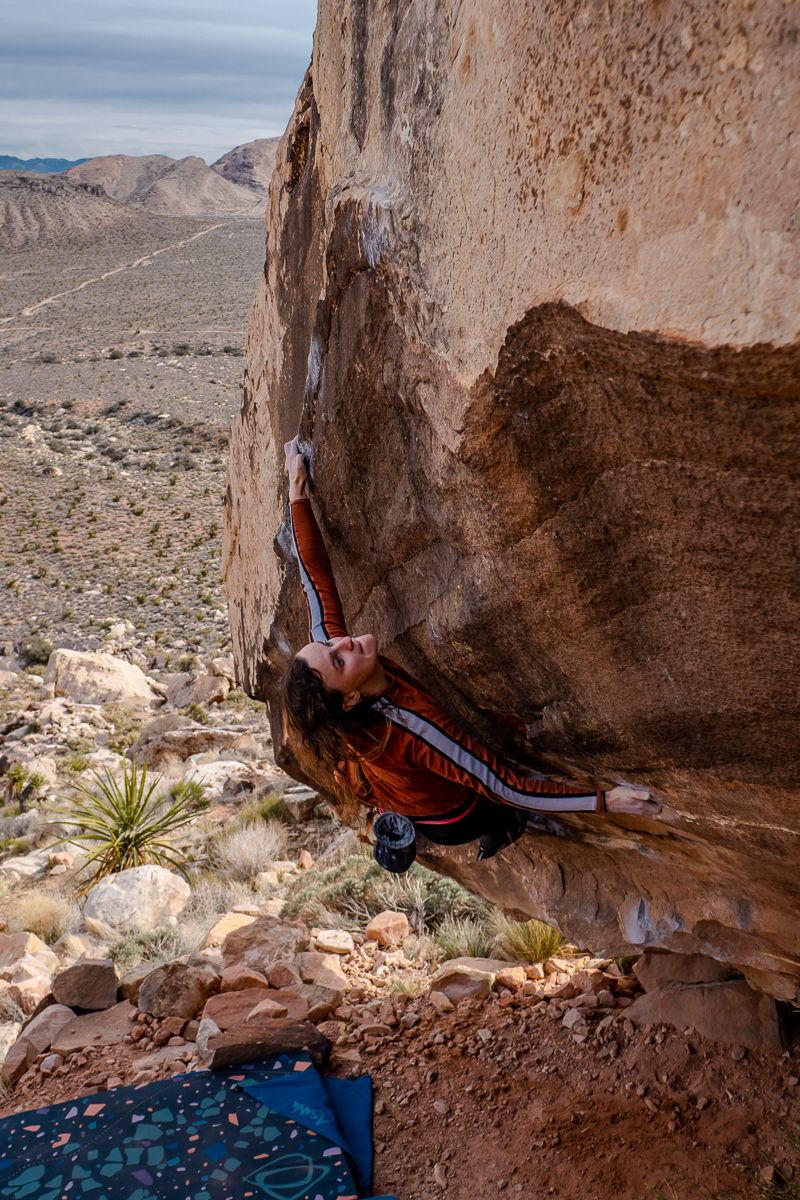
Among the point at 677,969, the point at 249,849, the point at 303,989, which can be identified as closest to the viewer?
the point at 677,969

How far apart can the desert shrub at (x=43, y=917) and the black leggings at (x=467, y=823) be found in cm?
582

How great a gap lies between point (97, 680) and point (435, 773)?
1448 centimetres

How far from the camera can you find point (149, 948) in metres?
6.96

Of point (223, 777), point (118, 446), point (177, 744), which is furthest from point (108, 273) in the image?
point (223, 777)

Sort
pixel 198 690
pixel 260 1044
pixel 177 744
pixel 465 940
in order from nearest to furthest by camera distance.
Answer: pixel 260 1044 < pixel 465 940 < pixel 177 744 < pixel 198 690

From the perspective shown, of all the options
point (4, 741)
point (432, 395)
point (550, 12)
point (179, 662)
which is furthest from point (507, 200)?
point (179, 662)

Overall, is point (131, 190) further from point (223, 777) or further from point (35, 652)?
→ point (223, 777)

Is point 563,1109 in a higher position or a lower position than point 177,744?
higher

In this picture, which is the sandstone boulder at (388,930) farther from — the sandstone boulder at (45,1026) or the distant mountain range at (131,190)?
the distant mountain range at (131,190)

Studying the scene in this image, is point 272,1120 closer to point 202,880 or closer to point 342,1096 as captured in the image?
point 342,1096

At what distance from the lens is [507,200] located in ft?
6.66

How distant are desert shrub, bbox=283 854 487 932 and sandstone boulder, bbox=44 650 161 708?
994 centimetres

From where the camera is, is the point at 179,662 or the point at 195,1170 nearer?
the point at 195,1170

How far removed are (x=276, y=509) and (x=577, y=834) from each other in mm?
1862
